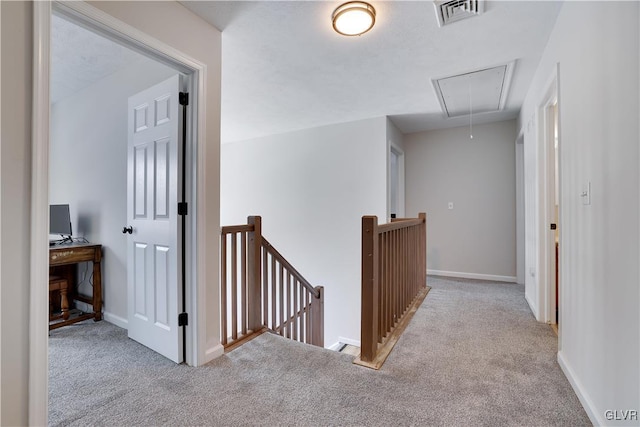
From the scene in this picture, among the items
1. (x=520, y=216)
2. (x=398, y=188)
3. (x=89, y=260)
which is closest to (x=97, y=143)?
(x=89, y=260)

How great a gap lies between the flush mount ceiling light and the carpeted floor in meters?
2.26

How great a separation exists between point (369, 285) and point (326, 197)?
2.70m

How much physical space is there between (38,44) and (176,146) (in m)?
0.83

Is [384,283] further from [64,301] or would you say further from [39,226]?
[64,301]

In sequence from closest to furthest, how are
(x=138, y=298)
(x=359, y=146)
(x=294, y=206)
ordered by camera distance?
(x=138, y=298) → (x=359, y=146) → (x=294, y=206)

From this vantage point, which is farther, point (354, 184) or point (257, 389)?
point (354, 184)

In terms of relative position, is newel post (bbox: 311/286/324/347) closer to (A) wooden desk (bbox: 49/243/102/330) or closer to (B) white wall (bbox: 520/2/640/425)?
(A) wooden desk (bbox: 49/243/102/330)

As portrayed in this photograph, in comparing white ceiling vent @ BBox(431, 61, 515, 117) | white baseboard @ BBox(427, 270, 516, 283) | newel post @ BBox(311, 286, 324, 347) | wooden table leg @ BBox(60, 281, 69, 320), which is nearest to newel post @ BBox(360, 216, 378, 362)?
newel post @ BBox(311, 286, 324, 347)

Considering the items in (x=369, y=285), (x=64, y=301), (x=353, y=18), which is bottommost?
(x=64, y=301)

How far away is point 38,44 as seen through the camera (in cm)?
121

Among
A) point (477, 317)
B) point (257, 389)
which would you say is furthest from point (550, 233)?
point (257, 389)

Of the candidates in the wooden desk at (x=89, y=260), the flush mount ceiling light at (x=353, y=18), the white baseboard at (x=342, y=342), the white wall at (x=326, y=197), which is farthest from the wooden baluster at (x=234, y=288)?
the white baseboard at (x=342, y=342)

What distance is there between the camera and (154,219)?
2125 mm

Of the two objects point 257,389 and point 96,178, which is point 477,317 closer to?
point 257,389
